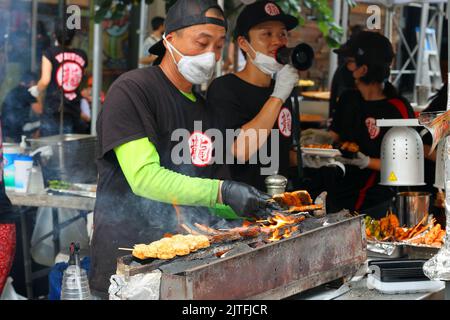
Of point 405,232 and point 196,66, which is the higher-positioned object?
point 196,66

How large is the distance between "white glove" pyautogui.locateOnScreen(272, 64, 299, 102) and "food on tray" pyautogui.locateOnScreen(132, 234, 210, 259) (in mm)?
1434

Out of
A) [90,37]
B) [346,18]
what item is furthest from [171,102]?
[346,18]

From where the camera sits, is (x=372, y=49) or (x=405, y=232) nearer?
(x=405, y=232)

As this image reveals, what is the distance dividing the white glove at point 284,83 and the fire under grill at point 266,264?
1.02 m

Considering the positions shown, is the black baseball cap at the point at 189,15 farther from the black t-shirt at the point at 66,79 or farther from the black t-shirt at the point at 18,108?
the black t-shirt at the point at 18,108

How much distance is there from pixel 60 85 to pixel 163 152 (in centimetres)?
358

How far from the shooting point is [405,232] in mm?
4078

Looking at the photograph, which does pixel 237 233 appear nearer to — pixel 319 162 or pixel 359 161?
pixel 319 162

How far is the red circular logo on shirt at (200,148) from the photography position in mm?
3404

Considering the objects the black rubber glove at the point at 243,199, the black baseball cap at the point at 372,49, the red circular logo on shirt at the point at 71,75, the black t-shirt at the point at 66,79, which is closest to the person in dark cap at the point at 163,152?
the black rubber glove at the point at 243,199

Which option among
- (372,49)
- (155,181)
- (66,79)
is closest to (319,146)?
(372,49)
